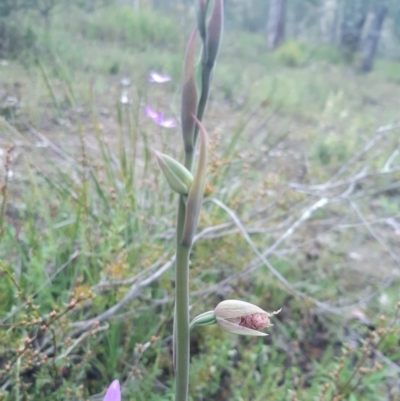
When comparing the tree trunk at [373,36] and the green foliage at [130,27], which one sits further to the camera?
the tree trunk at [373,36]

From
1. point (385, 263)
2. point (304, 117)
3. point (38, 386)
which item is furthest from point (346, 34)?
point (38, 386)

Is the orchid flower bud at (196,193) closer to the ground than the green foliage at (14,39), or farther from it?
farther from it

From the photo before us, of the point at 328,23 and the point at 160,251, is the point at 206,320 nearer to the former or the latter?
the point at 160,251

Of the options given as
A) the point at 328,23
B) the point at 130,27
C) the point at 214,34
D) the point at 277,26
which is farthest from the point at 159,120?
the point at 328,23

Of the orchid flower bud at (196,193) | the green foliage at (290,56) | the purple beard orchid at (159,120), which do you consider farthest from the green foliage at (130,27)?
the orchid flower bud at (196,193)

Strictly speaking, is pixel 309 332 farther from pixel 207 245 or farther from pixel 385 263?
pixel 385 263

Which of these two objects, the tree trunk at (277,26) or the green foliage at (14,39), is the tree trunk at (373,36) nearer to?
A: the tree trunk at (277,26)
